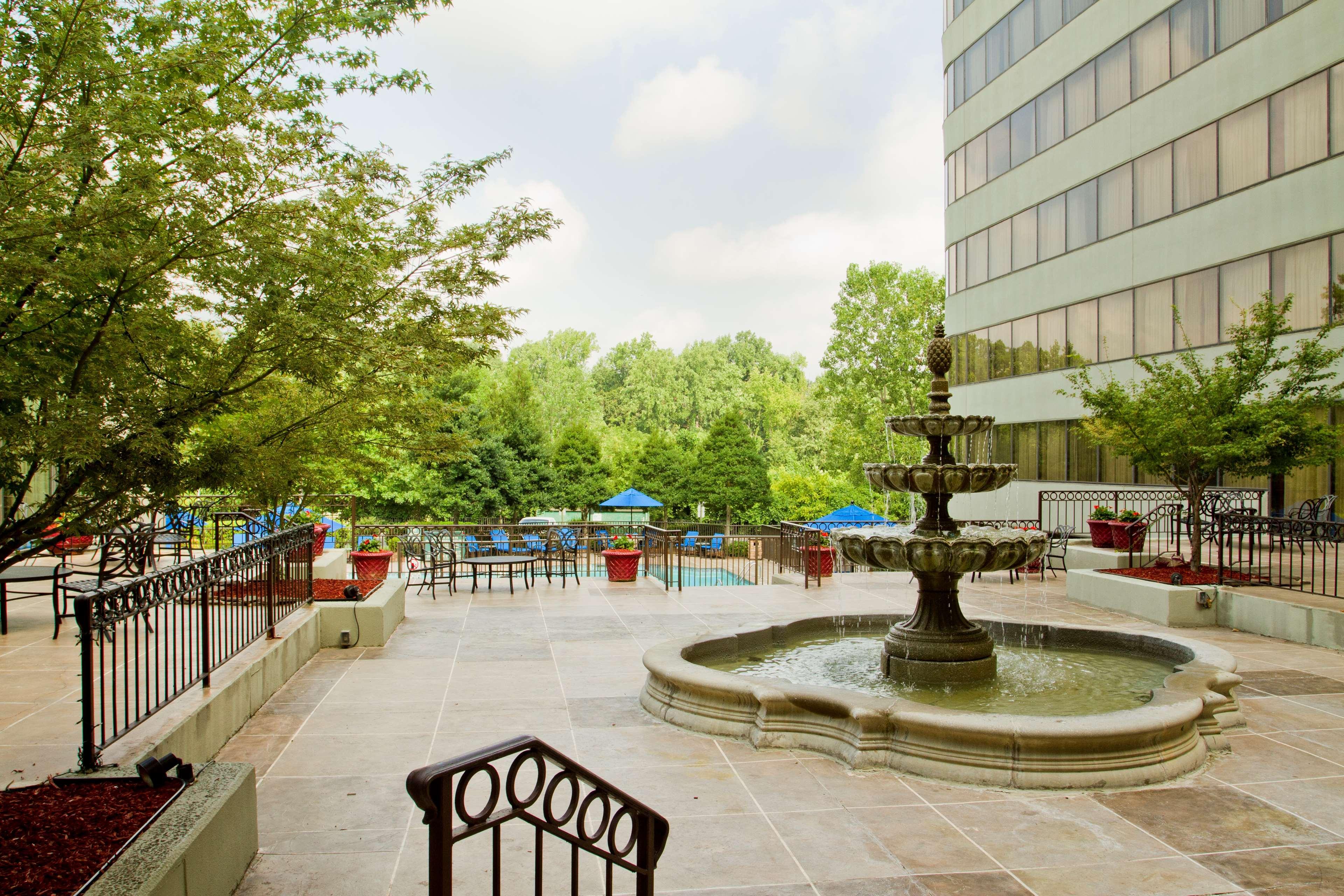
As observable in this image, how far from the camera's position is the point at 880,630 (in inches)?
397

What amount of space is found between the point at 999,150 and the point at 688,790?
Result: 2816 cm

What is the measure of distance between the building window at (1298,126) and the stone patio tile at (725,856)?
1914 cm

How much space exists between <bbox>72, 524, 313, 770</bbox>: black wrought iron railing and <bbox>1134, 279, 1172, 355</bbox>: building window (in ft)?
67.0

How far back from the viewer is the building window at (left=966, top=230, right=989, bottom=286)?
29500 millimetres

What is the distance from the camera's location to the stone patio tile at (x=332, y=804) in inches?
194

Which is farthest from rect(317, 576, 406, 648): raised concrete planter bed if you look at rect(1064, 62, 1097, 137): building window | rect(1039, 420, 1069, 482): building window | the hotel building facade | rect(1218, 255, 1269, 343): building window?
rect(1064, 62, 1097, 137): building window

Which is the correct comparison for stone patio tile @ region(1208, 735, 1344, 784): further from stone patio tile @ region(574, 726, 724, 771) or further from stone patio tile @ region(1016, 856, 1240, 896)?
stone patio tile @ region(574, 726, 724, 771)

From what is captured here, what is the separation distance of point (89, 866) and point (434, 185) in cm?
450

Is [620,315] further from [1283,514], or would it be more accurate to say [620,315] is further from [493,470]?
[1283,514]

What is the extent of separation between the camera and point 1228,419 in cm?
1275

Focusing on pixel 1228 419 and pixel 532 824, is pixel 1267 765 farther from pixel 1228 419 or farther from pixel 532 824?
pixel 1228 419

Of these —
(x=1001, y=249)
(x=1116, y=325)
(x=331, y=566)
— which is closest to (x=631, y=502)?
A: (x=1001, y=249)

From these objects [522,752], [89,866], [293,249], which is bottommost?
[89,866]

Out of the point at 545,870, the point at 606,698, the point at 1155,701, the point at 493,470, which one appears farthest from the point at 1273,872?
A: the point at 493,470
